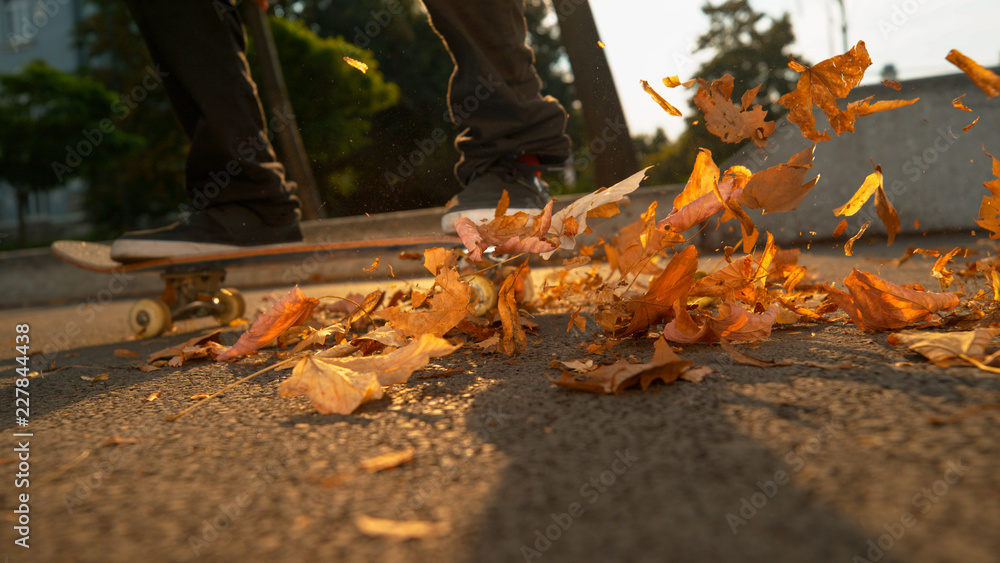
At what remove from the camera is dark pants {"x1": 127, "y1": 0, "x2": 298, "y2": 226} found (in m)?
2.06

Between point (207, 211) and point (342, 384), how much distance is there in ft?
5.24

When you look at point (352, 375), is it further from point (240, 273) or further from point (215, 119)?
point (240, 273)

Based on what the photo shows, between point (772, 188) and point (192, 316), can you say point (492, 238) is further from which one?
point (192, 316)

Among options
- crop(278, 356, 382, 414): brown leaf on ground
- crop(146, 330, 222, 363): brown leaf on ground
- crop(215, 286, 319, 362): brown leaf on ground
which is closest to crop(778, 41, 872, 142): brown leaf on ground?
crop(278, 356, 382, 414): brown leaf on ground

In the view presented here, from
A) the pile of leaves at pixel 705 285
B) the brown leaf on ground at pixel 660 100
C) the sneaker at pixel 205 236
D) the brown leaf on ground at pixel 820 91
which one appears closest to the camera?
the pile of leaves at pixel 705 285

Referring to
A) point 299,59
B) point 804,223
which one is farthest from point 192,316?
point 299,59

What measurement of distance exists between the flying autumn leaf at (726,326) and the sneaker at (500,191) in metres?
0.65

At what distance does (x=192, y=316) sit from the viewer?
87.7 inches

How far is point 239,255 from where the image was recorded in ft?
6.96

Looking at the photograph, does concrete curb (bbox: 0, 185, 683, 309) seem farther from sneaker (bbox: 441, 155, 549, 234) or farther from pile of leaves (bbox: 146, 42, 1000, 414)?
pile of leaves (bbox: 146, 42, 1000, 414)

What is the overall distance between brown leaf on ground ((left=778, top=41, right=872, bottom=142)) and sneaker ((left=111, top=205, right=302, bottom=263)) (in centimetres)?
174

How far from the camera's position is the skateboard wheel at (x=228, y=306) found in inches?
90.7

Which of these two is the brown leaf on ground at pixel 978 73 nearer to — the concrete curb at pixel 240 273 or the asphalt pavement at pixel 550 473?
the asphalt pavement at pixel 550 473

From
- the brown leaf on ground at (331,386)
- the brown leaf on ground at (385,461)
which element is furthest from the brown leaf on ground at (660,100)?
the brown leaf on ground at (385,461)
